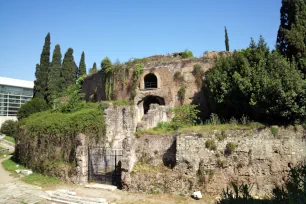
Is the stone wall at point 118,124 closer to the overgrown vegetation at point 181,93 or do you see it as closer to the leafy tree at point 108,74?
the overgrown vegetation at point 181,93

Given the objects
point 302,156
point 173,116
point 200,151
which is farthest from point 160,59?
point 302,156

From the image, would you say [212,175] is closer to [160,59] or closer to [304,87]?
[304,87]

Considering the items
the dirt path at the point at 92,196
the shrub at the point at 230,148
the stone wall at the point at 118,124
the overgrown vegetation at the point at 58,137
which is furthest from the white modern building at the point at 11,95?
the shrub at the point at 230,148

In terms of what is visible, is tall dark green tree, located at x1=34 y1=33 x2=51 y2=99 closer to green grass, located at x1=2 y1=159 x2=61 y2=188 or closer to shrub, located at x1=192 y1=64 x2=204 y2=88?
green grass, located at x1=2 y1=159 x2=61 y2=188

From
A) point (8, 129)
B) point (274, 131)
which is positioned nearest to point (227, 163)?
point (274, 131)

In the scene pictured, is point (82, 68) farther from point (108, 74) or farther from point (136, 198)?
point (136, 198)

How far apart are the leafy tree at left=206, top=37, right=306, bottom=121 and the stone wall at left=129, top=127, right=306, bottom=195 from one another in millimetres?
1225

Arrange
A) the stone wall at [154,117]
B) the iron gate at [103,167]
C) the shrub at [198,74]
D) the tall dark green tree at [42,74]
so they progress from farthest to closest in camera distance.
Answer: the tall dark green tree at [42,74]
the shrub at [198,74]
the stone wall at [154,117]
the iron gate at [103,167]

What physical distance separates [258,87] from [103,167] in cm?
868

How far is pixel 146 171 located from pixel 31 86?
37.2 metres

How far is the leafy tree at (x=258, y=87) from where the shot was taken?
395 inches

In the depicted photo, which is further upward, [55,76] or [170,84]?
[55,76]

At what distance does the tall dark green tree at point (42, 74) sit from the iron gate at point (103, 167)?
2442 centimetres

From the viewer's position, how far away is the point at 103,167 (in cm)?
1213
